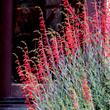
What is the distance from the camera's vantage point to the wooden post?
732 cm

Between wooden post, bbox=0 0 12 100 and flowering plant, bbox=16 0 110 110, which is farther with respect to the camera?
wooden post, bbox=0 0 12 100

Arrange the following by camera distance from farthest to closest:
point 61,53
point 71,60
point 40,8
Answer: point 40,8 → point 61,53 → point 71,60

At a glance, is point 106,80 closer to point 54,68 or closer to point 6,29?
point 54,68

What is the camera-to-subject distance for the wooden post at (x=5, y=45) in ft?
24.0

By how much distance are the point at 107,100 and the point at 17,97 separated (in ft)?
9.96

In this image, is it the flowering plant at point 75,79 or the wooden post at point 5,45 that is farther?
the wooden post at point 5,45

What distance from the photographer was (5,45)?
7.33m

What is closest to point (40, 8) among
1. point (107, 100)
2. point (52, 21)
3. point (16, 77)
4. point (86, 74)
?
point (52, 21)

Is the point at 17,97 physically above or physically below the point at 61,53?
below

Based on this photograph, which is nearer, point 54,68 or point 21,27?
point 54,68

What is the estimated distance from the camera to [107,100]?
4.55 m

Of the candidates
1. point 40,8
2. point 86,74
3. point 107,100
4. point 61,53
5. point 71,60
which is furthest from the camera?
point 40,8

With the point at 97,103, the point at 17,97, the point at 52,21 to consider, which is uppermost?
the point at 52,21

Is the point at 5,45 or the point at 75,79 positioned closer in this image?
the point at 75,79
